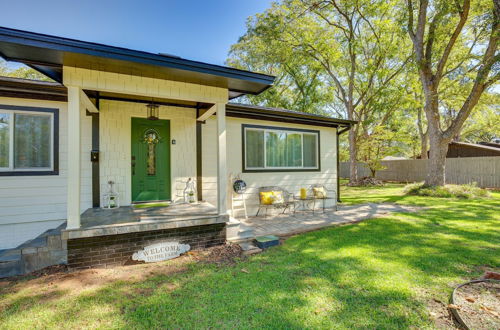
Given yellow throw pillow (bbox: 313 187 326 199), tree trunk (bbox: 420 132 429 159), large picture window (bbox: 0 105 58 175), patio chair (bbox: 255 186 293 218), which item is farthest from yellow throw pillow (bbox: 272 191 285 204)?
tree trunk (bbox: 420 132 429 159)

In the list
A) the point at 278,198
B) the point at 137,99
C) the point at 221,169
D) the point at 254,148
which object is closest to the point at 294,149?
the point at 254,148

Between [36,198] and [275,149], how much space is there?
5258 millimetres

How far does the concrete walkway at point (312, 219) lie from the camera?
15.8 ft

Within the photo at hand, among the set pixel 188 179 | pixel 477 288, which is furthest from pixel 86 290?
pixel 477 288

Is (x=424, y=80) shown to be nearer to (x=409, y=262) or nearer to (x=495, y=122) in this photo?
(x=409, y=262)

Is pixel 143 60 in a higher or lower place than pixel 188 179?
higher

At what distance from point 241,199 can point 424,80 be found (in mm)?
9770

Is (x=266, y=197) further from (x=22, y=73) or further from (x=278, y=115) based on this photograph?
(x=22, y=73)

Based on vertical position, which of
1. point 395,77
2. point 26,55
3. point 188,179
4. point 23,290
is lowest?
point 23,290

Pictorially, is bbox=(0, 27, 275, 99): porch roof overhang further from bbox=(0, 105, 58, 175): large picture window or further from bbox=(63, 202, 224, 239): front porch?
bbox=(63, 202, 224, 239): front porch

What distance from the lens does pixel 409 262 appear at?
3.22 m

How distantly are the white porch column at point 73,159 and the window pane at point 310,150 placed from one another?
222 inches

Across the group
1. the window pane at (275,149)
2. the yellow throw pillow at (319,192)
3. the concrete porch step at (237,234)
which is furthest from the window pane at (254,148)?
the concrete porch step at (237,234)

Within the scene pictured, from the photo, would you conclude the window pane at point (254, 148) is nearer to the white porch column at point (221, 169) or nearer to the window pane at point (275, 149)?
the window pane at point (275, 149)
